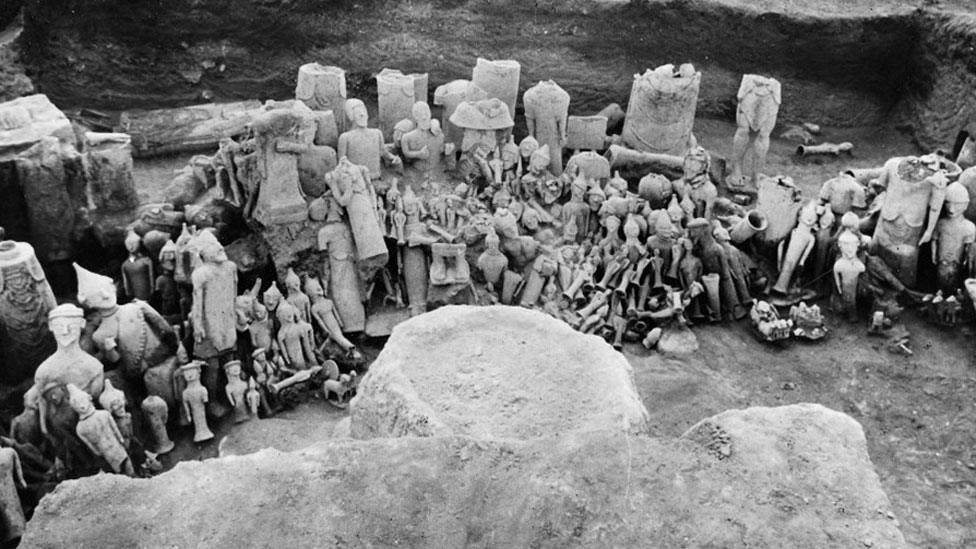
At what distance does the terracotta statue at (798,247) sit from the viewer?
10852 mm

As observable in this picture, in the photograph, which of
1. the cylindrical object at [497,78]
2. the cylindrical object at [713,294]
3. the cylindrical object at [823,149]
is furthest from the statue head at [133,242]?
the cylindrical object at [823,149]

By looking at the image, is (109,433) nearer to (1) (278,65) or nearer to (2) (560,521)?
(2) (560,521)

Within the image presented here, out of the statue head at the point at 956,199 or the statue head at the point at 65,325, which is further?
the statue head at the point at 956,199

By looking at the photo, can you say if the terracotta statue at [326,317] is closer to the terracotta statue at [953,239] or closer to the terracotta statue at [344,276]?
the terracotta statue at [344,276]

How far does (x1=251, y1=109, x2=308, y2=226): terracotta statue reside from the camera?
9844mm

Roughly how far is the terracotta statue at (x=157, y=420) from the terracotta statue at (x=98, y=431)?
0.53 m

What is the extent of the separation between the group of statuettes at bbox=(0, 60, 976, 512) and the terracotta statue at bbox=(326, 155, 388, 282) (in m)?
0.02

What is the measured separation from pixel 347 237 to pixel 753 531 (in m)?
7.08

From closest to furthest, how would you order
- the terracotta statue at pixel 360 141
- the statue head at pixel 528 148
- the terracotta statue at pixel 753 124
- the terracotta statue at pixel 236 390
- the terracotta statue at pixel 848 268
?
the terracotta statue at pixel 236 390, the terracotta statue at pixel 848 268, the terracotta statue at pixel 360 141, the statue head at pixel 528 148, the terracotta statue at pixel 753 124

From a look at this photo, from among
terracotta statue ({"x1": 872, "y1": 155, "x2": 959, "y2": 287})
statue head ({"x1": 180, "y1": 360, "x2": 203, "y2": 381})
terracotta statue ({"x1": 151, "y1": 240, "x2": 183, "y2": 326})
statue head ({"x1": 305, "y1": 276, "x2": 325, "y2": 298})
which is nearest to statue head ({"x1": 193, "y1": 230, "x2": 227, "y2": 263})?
terracotta statue ({"x1": 151, "y1": 240, "x2": 183, "y2": 326})

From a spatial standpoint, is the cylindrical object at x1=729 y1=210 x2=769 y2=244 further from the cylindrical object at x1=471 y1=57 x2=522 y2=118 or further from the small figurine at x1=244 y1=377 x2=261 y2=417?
the small figurine at x1=244 y1=377 x2=261 y2=417

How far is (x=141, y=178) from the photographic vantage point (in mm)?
11938

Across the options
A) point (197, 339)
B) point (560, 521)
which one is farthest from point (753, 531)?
point (197, 339)

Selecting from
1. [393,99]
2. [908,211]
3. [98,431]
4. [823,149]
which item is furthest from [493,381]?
[823,149]
